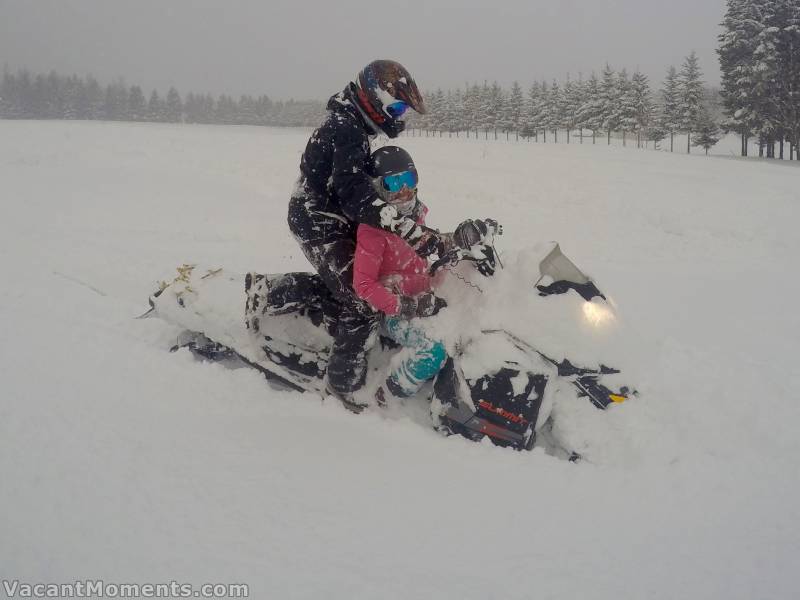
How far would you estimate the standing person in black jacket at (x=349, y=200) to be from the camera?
3205mm

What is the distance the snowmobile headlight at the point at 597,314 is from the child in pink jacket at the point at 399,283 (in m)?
0.96

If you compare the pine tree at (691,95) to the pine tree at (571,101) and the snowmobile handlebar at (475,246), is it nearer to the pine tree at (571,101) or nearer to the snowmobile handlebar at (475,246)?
the pine tree at (571,101)

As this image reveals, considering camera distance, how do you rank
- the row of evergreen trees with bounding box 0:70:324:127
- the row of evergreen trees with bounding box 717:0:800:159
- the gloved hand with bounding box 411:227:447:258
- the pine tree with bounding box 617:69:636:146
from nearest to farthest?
the gloved hand with bounding box 411:227:447:258 → the row of evergreen trees with bounding box 717:0:800:159 → the pine tree with bounding box 617:69:636:146 → the row of evergreen trees with bounding box 0:70:324:127

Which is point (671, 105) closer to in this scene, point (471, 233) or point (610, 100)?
point (610, 100)

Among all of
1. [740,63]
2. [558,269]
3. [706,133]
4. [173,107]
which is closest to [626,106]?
[706,133]

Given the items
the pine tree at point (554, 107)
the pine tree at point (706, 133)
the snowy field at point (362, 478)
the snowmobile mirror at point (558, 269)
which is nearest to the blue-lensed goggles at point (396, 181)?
the snowmobile mirror at point (558, 269)

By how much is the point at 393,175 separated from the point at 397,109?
51 centimetres

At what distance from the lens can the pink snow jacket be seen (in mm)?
3217

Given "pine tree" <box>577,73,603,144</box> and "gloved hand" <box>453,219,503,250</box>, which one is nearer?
"gloved hand" <box>453,219,503,250</box>

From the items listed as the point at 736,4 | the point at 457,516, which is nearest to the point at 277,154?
the point at 457,516

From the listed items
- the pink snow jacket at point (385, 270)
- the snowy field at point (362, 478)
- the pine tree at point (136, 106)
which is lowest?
the snowy field at point (362, 478)

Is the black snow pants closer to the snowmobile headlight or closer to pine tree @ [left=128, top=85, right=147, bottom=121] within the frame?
the snowmobile headlight

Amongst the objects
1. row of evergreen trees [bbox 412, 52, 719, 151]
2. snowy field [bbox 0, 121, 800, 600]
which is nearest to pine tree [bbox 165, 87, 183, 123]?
row of evergreen trees [bbox 412, 52, 719, 151]

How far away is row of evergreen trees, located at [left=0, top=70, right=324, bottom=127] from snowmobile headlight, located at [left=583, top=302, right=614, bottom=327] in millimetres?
69128
